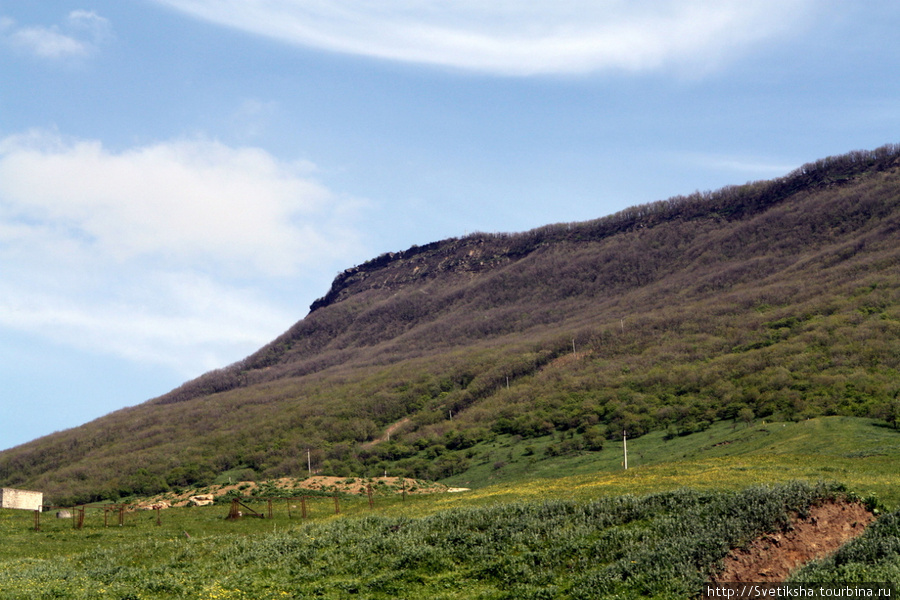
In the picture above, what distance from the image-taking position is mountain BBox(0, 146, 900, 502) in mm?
70438

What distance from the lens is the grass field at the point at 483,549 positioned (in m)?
15.1

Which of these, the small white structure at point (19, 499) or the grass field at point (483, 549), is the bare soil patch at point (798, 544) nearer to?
the grass field at point (483, 549)

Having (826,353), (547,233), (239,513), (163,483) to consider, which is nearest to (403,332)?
(547,233)

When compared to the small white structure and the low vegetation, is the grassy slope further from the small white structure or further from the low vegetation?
the small white structure

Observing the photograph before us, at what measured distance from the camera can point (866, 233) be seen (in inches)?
4562

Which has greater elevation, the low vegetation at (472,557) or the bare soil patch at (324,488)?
the low vegetation at (472,557)

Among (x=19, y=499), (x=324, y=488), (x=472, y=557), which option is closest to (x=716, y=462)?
(x=472, y=557)

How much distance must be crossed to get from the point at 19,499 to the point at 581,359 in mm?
69336

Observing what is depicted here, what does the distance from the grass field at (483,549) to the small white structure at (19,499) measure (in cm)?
946

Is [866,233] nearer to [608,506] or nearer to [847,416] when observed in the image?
[847,416]

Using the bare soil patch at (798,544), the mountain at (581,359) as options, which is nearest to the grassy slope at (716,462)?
the bare soil patch at (798,544)

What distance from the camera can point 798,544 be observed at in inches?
614

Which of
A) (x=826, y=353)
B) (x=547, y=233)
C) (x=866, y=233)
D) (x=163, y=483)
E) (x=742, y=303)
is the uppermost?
(x=547, y=233)

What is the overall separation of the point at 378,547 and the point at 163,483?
63.5 meters
